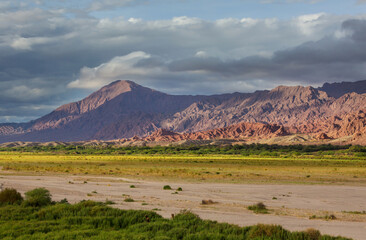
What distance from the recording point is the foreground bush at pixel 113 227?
1384 centimetres

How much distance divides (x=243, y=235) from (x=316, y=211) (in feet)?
40.0

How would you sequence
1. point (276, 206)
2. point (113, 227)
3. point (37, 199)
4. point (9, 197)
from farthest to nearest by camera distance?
1. point (276, 206)
2. point (9, 197)
3. point (37, 199)
4. point (113, 227)

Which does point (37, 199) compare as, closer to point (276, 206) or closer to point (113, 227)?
point (113, 227)

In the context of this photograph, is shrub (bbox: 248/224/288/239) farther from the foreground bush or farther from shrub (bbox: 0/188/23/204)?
shrub (bbox: 0/188/23/204)

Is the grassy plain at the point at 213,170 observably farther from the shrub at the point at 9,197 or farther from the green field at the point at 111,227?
the green field at the point at 111,227

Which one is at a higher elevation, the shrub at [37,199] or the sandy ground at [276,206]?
the shrub at [37,199]

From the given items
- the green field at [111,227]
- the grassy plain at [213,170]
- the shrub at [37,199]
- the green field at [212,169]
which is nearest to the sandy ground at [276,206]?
the green field at [111,227]

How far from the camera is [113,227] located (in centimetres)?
1625

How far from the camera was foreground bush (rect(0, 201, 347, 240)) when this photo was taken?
1384cm

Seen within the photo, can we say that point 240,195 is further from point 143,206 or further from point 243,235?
point 243,235

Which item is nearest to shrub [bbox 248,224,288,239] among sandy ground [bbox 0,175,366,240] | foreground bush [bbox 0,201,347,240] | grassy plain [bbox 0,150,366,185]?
foreground bush [bbox 0,201,347,240]

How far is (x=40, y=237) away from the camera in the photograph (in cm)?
1449

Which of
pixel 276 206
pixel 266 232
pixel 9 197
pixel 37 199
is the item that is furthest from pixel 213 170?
pixel 266 232

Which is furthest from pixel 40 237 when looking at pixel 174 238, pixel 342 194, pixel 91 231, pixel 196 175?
pixel 196 175
